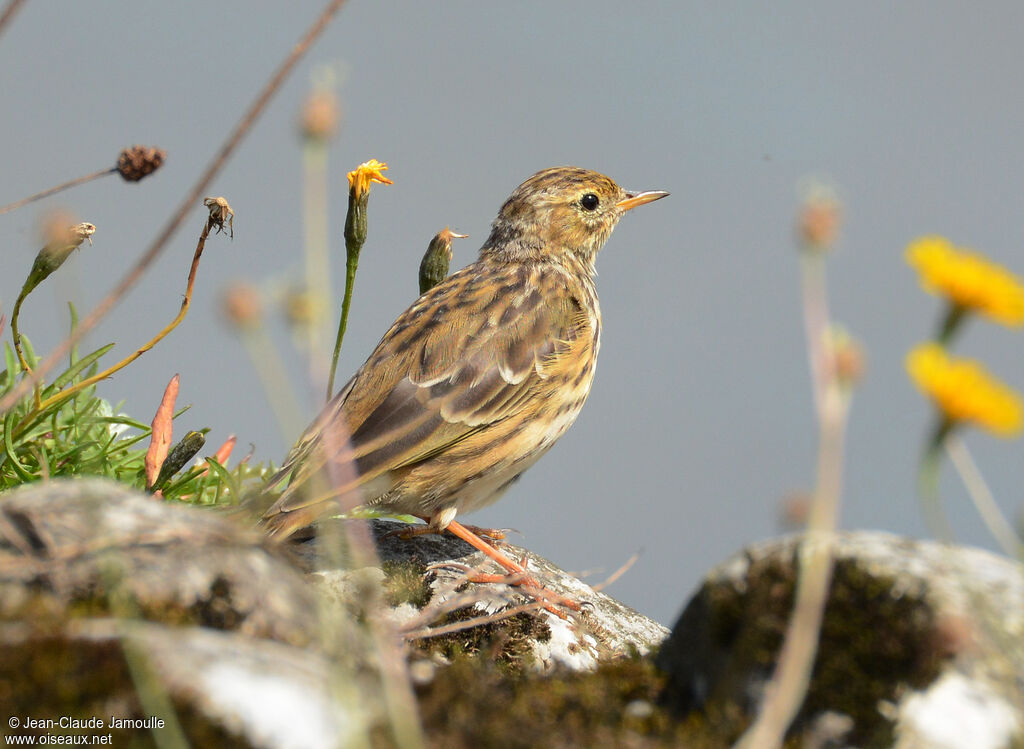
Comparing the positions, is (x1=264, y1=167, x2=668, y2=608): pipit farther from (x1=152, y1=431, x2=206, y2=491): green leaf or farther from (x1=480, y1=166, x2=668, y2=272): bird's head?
(x1=480, y1=166, x2=668, y2=272): bird's head

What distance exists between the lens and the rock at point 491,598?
515 centimetres

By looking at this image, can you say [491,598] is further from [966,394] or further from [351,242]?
[966,394]

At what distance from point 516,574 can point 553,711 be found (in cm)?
208

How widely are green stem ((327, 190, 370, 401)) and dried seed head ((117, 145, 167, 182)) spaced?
1.84m

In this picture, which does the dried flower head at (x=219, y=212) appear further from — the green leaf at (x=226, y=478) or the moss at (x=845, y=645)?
the moss at (x=845, y=645)

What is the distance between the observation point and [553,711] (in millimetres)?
3160

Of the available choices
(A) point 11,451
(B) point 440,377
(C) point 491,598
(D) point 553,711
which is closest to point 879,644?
(D) point 553,711

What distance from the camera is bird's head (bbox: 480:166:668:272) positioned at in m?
7.96

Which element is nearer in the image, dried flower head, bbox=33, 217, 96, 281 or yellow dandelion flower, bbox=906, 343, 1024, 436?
yellow dandelion flower, bbox=906, 343, 1024, 436

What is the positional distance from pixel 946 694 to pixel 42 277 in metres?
4.31

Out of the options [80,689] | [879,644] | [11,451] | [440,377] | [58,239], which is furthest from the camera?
[440,377]

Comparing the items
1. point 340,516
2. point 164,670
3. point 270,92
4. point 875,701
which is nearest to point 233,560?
point 164,670

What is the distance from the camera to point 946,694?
9.82 ft

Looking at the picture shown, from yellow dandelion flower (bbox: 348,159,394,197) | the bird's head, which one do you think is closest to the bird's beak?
the bird's head
